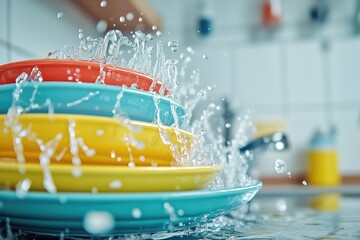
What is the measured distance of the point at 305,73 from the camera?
167cm

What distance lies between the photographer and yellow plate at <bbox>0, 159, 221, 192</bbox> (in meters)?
0.30

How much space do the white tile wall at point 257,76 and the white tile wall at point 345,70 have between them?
0.21 m

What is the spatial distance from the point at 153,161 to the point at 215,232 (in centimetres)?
12

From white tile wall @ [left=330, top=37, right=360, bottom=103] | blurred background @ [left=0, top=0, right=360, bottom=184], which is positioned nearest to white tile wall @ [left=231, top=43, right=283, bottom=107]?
blurred background @ [left=0, top=0, right=360, bottom=184]

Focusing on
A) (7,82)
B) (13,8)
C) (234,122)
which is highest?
(13,8)

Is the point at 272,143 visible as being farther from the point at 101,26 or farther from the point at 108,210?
the point at 101,26

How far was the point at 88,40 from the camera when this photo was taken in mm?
516

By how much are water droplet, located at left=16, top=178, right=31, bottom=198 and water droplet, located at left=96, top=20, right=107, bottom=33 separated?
4.11 ft

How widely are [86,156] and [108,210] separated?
0.05m

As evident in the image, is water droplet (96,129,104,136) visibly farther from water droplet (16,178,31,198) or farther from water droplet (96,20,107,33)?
water droplet (96,20,107,33)

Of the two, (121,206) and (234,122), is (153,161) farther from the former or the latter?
(234,122)

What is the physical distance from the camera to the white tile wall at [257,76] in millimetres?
1688

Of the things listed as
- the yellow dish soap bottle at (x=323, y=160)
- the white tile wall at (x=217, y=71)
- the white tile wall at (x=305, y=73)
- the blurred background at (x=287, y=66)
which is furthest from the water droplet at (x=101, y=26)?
the yellow dish soap bottle at (x=323, y=160)

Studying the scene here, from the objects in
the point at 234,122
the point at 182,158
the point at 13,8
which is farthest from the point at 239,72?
the point at 182,158
